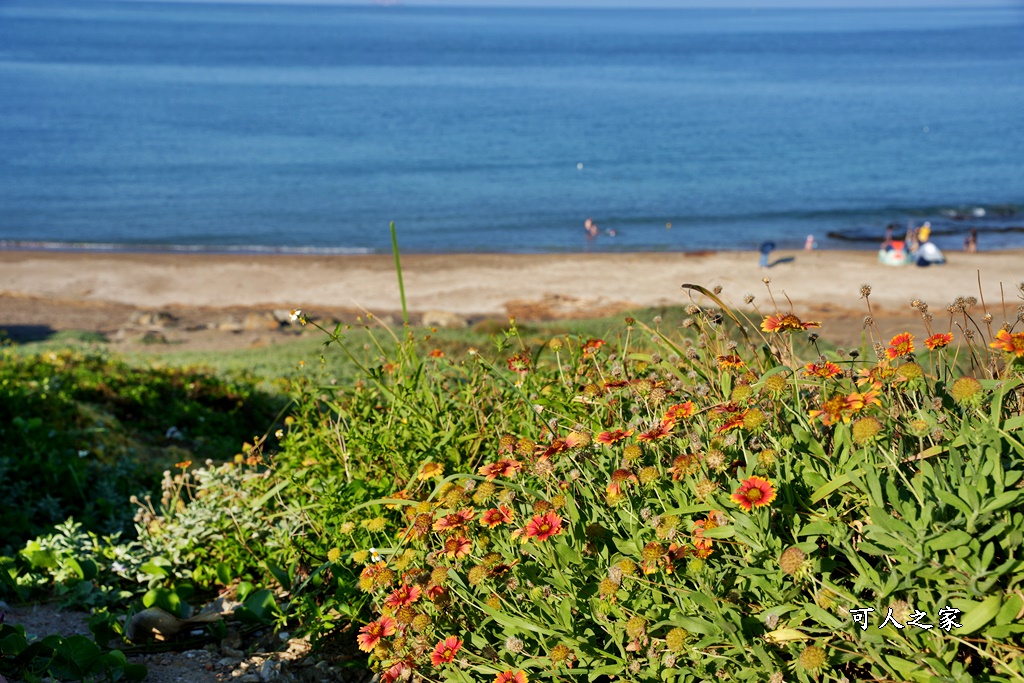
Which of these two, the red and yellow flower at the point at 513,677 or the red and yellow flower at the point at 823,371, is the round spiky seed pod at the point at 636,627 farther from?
the red and yellow flower at the point at 823,371

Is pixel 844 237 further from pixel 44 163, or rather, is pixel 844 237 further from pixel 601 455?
pixel 44 163

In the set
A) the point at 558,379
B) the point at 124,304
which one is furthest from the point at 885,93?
the point at 558,379

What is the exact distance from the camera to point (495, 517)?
2381mm

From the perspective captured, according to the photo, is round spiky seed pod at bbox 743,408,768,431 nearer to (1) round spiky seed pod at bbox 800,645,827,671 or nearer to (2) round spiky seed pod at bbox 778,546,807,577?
(2) round spiky seed pod at bbox 778,546,807,577

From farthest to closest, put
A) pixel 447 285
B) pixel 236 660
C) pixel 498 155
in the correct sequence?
pixel 498 155 → pixel 447 285 → pixel 236 660

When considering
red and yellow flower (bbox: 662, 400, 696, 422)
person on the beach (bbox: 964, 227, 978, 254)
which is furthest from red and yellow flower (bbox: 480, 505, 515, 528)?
person on the beach (bbox: 964, 227, 978, 254)

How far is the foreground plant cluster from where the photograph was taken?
74.2 inches

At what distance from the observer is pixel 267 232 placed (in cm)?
2922

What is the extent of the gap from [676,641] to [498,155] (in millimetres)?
42089

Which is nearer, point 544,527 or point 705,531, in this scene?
point 705,531

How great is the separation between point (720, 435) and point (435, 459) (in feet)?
3.95

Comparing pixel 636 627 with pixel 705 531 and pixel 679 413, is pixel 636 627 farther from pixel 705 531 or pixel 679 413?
pixel 679 413


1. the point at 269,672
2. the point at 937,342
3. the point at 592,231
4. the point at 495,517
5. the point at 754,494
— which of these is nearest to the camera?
the point at 754,494

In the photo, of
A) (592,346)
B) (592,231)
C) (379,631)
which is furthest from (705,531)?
(592,231)
